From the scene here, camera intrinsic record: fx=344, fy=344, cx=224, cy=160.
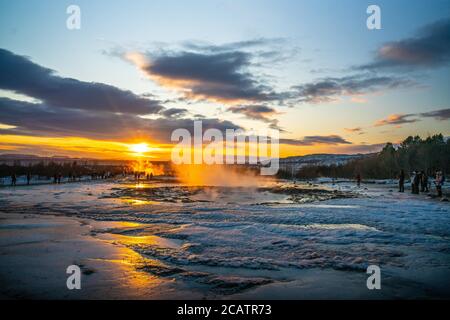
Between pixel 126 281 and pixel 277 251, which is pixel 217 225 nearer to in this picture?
pixel 277 251

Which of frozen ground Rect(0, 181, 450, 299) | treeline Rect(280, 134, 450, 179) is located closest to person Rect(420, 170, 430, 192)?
frozen ground Rect(0, 181, 450, 299)

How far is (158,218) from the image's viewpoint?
598 inches

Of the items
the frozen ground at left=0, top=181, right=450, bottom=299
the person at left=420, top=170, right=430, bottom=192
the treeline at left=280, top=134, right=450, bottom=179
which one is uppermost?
the treeline at left=280, top=134, right=450, bottom=179

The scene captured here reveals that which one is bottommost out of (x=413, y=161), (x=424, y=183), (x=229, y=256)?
(x=229, y=256)

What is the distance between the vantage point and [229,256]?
8.38 meters

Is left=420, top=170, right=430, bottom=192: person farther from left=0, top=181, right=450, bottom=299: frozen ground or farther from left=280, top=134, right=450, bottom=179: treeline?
left=280, top=134, right=450, bottom=179: treeline

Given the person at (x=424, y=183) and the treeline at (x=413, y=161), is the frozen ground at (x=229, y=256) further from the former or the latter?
the treeline at (x=413, y=161)

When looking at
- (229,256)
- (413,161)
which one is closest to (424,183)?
(229,256)

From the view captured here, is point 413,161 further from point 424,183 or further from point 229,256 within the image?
point 229,256

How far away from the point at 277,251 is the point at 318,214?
24.0 feet

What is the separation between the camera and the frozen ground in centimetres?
597

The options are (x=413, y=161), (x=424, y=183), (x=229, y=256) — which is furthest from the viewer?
(x=413, y=161)

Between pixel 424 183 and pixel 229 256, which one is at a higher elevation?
pixel 424 183
